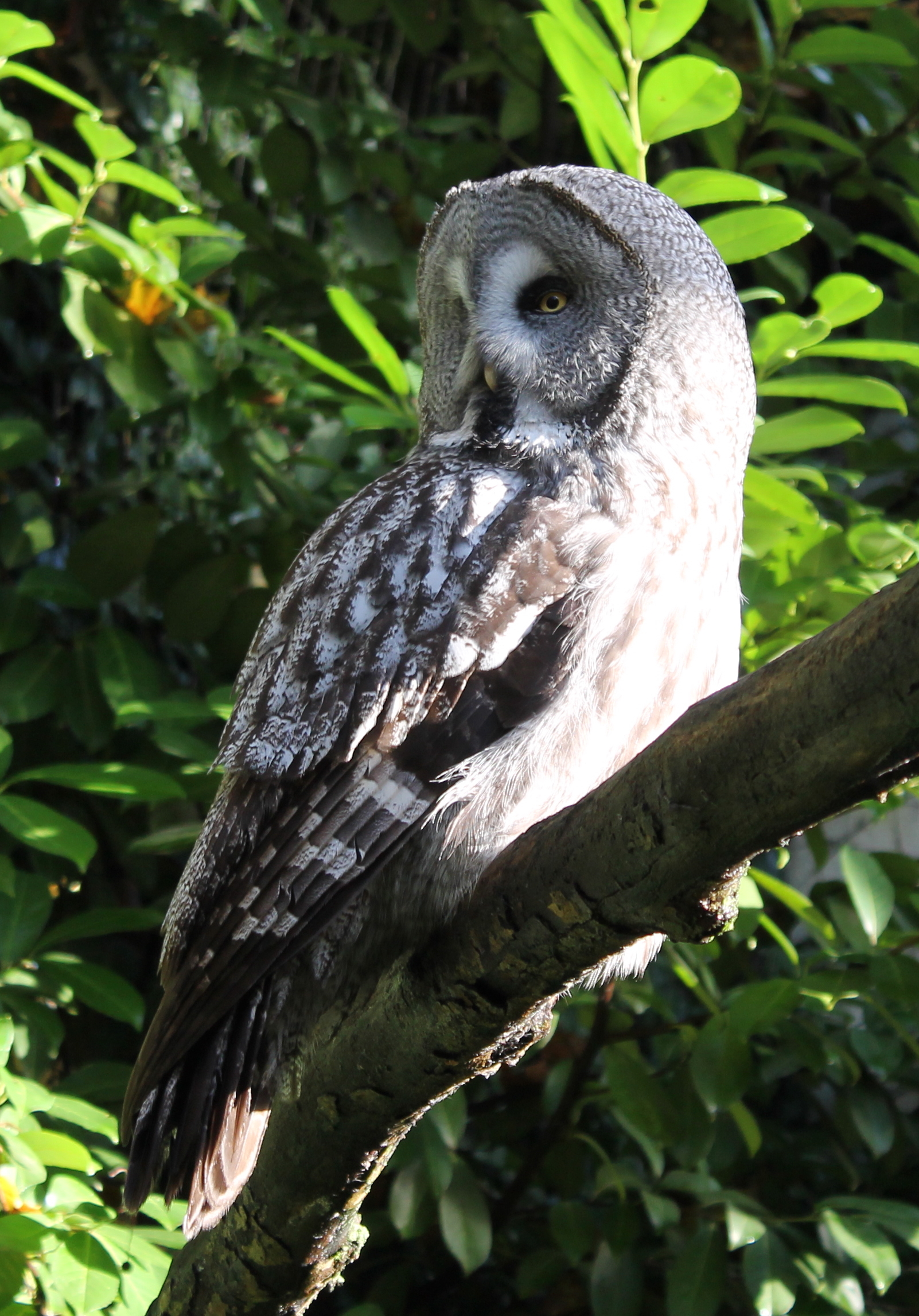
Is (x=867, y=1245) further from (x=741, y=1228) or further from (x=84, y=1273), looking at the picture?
(x=84, y=1273)

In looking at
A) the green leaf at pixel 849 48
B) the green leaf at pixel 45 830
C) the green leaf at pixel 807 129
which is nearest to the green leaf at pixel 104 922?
the green leaf at pixel 45 830

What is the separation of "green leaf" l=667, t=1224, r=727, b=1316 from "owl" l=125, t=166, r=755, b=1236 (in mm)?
462

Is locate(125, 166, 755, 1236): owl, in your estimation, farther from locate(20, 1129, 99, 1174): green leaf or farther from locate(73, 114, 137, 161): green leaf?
locate(73, 114, 137, 161): green leaf

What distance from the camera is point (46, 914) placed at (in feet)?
4.87

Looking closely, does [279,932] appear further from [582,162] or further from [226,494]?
[582,162]

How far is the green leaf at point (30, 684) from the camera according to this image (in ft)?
5.41

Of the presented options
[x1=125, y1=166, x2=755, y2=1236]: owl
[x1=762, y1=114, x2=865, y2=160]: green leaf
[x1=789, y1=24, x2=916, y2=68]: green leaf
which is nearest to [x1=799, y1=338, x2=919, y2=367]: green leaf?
[x1=125, y1=166, x2=755, y2=1236]: owl

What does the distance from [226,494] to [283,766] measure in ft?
3.41

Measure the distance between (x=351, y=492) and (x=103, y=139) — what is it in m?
0.63

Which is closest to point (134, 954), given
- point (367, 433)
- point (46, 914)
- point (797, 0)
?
point (46, 914)

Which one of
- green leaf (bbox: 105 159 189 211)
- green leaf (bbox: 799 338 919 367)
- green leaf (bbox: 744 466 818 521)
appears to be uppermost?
green leaf (bbox: 105 159 189 211)

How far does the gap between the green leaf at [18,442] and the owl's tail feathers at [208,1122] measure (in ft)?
2.96

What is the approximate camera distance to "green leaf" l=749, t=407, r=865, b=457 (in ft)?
4.74

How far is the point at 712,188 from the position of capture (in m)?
1.37
